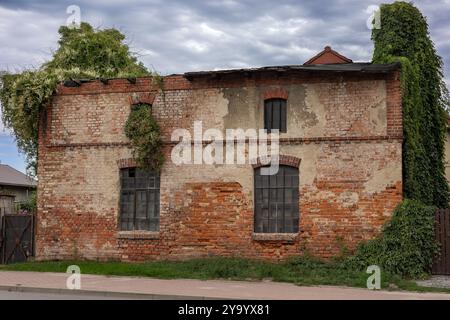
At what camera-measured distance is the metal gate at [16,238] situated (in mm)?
22422

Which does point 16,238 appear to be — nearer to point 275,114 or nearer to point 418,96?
point 275,114

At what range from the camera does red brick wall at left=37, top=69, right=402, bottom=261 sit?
18.2 m

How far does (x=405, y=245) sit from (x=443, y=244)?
1.22 meters

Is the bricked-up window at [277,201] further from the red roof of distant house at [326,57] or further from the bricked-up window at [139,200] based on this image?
the red roof of distant house at [326,57]

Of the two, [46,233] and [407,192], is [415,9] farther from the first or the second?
[46,233]

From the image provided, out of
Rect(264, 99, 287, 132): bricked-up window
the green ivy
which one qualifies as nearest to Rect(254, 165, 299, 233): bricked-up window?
Rect(264, 99, 287, 132): bricked-up window

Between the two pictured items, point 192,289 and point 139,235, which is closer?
point 192,289

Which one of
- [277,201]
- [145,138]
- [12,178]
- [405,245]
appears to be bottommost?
[405,245]

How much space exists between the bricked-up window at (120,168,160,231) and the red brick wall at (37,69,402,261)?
315mm

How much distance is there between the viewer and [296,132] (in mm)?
18891

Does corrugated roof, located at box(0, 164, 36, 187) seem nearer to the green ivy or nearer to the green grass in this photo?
the green ivy

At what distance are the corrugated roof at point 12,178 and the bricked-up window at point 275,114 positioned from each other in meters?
23.0

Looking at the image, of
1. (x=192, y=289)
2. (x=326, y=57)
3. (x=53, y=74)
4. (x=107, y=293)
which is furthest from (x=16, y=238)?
(x=326, y=57)

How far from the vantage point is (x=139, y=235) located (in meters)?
20.0
